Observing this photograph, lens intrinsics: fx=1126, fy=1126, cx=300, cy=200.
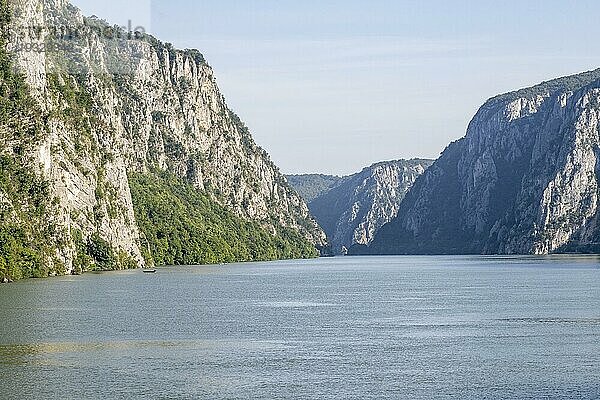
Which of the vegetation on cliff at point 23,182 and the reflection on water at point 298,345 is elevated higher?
the vegetation on cliff at point 23,182

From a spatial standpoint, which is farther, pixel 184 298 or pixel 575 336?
pixel 184 298

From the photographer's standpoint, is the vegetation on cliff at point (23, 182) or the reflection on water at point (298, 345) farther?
the vegetation on cliff at point (23, 182)

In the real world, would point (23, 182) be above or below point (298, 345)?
A: above

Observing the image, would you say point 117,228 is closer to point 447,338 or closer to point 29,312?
point 29,312

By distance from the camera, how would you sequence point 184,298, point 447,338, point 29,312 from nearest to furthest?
1. point 447,338
2. point 29,312
3. point 184,298

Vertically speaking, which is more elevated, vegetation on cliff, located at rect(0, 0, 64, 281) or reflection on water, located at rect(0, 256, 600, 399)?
vegetation on cliff, located at rect(0, 0, 64, 281)

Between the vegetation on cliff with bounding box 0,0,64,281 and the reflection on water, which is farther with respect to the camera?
the vegetation on cliff with bounding box 0,0,64,281

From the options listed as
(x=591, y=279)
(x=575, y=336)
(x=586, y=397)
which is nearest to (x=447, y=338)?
(x=575, y=336)

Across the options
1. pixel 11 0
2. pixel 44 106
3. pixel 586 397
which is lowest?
pixel 586 397
